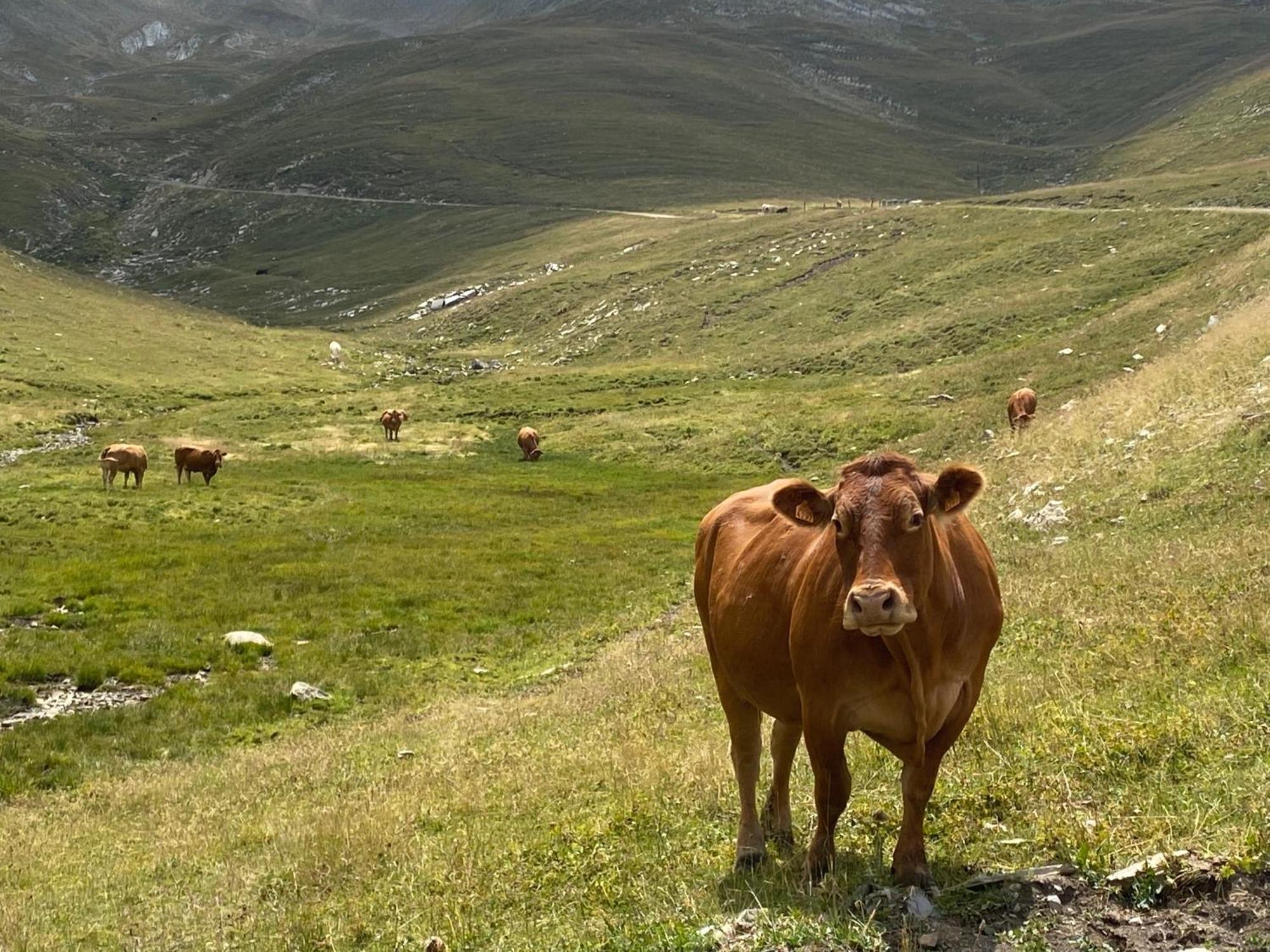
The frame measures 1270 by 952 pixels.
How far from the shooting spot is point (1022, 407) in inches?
1286

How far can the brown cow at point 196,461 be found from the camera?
4097cm

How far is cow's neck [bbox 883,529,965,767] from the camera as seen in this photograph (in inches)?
226

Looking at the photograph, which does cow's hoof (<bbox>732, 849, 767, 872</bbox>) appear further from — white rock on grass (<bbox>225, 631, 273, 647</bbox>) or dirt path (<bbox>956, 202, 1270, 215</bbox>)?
dirt path (<bbox>956, 202, 1270, 215</bbox>)

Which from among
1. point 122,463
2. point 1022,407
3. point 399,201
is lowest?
point 122,463

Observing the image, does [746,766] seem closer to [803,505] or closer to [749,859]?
[749,859]

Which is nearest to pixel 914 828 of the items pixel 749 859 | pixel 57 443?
pixel 749 859

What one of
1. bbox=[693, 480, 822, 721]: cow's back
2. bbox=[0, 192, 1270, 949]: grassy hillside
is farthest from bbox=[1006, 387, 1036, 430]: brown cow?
bbox=[693, 480, 822, 721]: cow's back

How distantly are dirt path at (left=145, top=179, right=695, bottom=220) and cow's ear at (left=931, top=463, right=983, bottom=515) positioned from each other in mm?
120366

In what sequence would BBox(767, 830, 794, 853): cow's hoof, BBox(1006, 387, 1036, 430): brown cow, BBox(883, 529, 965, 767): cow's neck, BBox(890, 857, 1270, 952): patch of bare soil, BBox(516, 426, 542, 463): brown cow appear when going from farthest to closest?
BBox(516, 426, 542, 463): brown cow → BBox(1006, 387, 1036, 430): brown cow → BBox(767, 830, 794, 853): cow's hoof → BBox(883, 529, 965, 767): cow's neck → BBox(890, 857, 1270, 952): patch of bare soil

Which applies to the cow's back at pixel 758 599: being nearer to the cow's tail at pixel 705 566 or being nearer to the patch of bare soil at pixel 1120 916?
the cow's tail at pixel 705 566

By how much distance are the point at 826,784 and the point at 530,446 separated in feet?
146

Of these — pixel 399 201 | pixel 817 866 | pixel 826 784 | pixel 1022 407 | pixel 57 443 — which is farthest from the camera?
pixel 399 201

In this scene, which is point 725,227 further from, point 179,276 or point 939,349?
point 179,276

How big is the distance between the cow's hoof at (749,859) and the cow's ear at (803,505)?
240 centimetres
